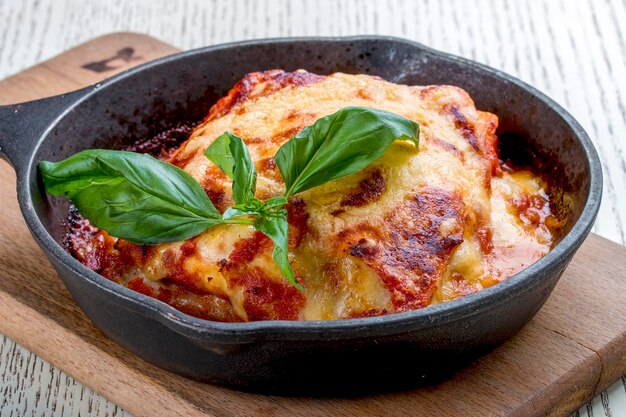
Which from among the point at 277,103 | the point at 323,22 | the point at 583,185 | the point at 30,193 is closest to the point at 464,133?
the point at 583,185

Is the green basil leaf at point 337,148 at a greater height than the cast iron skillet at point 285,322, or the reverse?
the green basil leaf at point 337,148

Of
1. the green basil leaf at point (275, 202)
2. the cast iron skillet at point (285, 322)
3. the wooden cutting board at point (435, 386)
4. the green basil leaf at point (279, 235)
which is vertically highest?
the green basil leaf at point (275, 202)

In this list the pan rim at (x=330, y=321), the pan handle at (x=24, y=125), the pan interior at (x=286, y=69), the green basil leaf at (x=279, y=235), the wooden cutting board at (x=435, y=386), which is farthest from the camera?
the pan interior at (x=286, y=69)

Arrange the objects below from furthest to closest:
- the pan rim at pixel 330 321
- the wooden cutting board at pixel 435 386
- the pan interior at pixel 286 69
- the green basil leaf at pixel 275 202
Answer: the pan interior at pixel 286 69
the wooden cutting board at pixel 435 386
the green basil leaf at pixel 275 202
the pan rim at pixel 330 321

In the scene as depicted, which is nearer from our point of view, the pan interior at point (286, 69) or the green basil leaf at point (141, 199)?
the green basil leaf at point (141, 199)

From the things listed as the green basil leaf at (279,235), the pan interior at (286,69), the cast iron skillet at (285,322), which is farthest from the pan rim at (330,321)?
the pan interior at (286,69)

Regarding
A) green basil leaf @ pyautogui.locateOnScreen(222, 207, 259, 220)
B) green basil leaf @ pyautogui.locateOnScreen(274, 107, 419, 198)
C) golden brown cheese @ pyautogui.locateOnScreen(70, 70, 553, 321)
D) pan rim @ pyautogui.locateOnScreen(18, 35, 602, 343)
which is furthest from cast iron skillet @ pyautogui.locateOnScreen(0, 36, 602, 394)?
green basil leaf @ pyautogui.locateOnScreen(274, 107, 419, 198)

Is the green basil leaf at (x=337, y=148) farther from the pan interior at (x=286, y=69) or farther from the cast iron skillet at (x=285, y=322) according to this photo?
the pan interior at (x=286, y=69)
